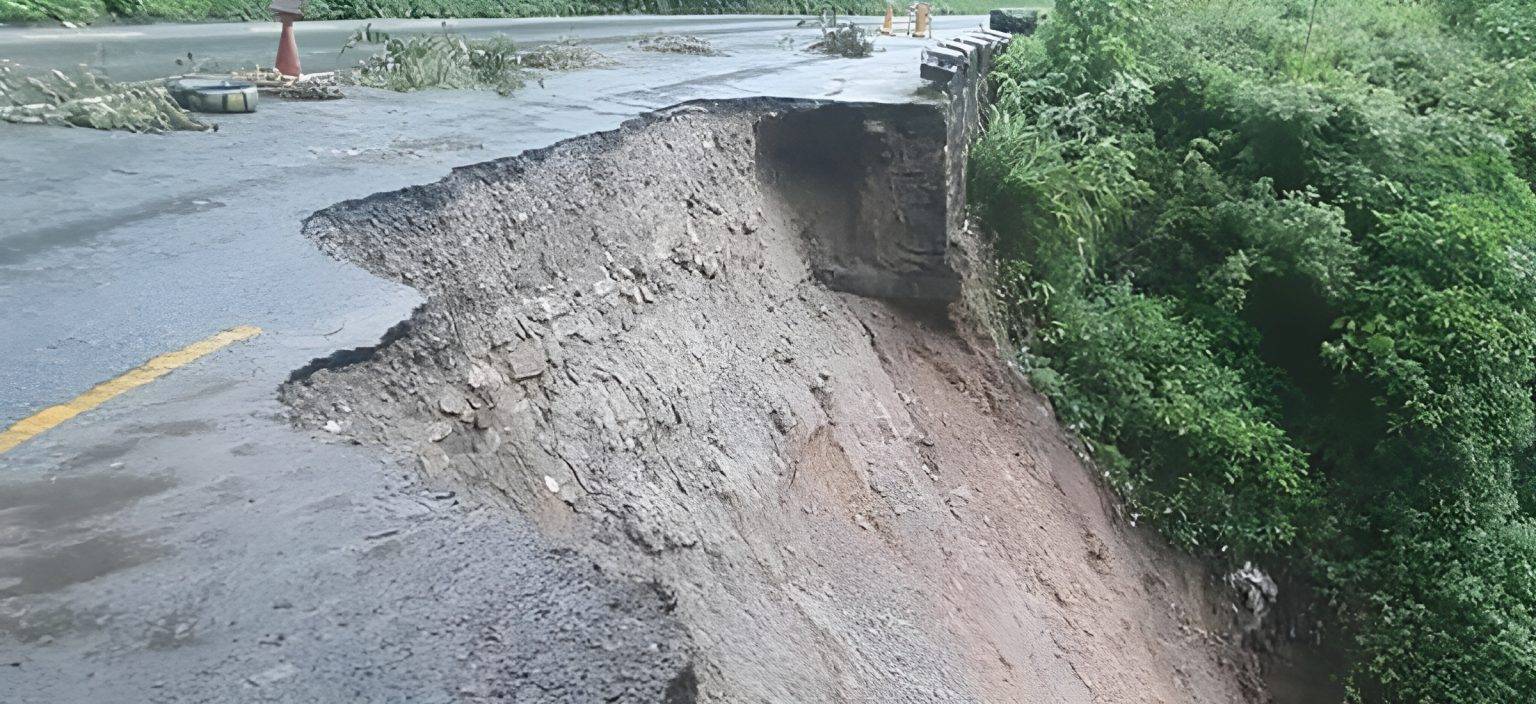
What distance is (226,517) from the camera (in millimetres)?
2777

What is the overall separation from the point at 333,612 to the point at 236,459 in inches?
30.2

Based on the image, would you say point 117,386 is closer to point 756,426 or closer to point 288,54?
point 756,426

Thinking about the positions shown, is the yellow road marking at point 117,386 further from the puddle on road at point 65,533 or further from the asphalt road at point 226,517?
the puddle on road at point 65,533

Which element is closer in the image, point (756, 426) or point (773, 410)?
point (756, 426)

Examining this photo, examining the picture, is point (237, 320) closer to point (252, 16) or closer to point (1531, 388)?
point (1531, 388)

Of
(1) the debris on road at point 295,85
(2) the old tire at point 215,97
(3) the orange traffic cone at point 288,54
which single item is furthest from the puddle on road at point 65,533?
(3) the orange traffic cone at point 288,54

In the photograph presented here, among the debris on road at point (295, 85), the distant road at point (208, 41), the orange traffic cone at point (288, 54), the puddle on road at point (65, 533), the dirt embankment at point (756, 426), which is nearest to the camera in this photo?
the puddle on road at point (65, 533)

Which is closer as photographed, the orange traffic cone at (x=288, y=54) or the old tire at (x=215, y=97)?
the old tire at (x=215, y=97)

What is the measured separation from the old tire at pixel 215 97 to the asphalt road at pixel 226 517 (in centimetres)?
186

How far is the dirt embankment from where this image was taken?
4270mm

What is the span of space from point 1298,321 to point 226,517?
9538mm

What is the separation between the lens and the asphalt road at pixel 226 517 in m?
2.34

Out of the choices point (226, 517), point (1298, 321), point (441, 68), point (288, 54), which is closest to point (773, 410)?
point (226, 517)

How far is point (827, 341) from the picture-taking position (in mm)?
7664
